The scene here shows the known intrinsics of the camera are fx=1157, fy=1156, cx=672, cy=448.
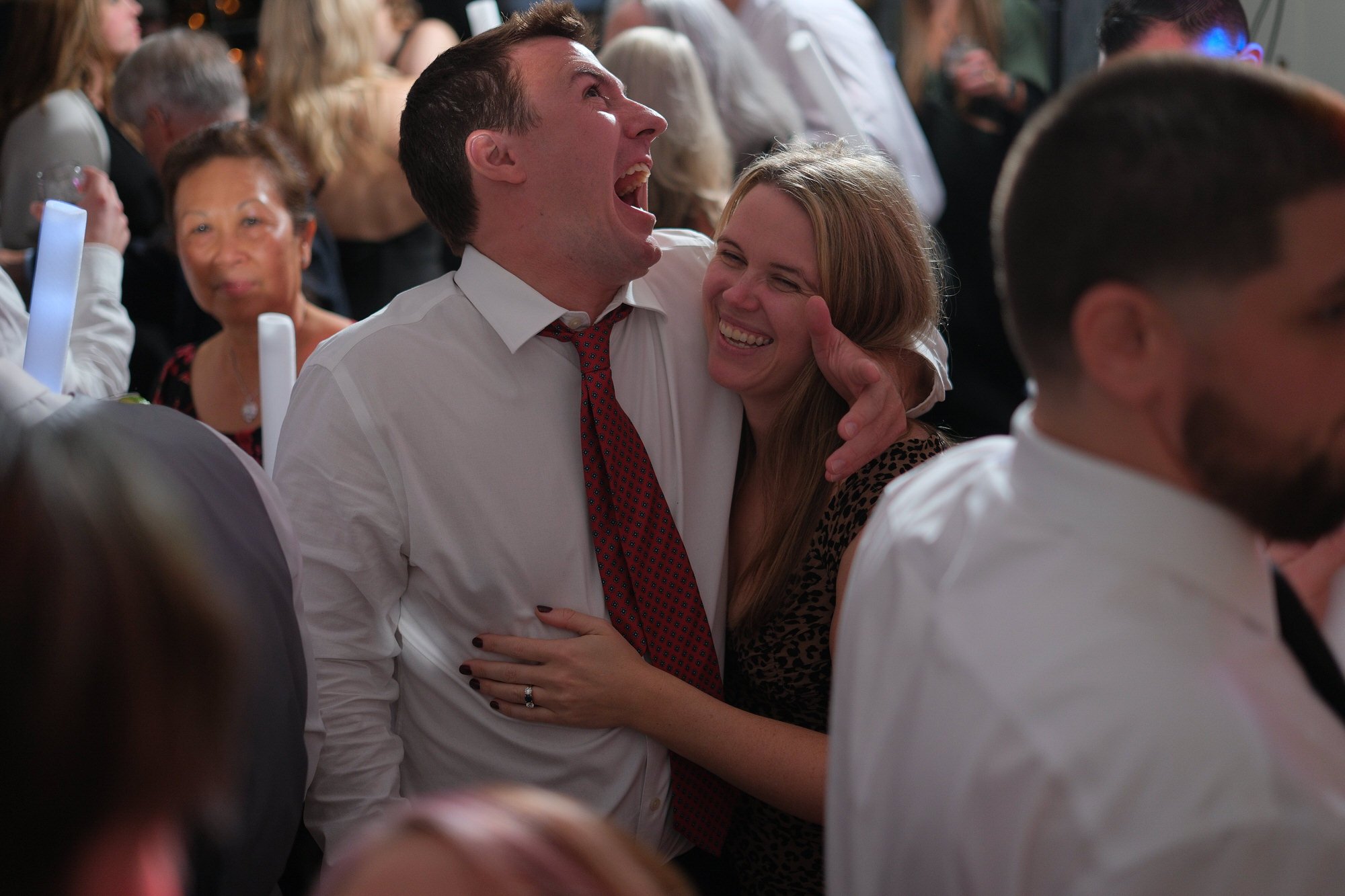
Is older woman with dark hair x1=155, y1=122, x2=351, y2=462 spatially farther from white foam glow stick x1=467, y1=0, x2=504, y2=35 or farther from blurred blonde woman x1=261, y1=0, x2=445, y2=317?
blurred blonde woman x1=261, y1=0, x2=445, y2=317

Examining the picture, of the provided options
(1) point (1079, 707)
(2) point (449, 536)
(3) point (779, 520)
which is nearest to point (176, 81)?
(2) point (449, 536)

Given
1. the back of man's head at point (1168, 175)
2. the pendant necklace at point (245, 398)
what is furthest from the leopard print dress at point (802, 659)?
the pendant necklace at point (245, 398)

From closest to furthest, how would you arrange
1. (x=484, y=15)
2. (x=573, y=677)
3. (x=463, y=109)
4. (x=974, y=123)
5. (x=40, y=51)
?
(x=573, y=677)
(x=463, y=109)
(x=484, y=15)
(x=40, y=51)
(x=974, y=123)

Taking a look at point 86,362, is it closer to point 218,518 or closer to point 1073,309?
point 218,518

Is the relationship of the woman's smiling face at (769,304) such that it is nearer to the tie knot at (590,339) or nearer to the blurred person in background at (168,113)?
the tie knot at (590,339)

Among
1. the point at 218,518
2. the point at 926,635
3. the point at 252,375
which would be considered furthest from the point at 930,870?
the point at 252,375

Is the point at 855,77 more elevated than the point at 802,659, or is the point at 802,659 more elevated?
the point at 855,77

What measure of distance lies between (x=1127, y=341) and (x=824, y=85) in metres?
2.81

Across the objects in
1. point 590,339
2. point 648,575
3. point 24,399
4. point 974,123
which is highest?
point 24,399

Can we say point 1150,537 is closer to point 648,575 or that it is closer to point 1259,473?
point 1259,473

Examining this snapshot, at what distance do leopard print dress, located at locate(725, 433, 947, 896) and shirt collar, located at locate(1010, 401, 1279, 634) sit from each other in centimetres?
72

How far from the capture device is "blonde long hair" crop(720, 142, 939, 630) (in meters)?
1.72

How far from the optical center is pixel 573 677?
161 centimetres

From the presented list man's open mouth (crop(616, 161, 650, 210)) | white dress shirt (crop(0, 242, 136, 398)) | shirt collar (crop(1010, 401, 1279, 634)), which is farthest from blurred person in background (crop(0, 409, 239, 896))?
white dress shirt (crop(0, 242, 136, 398))
